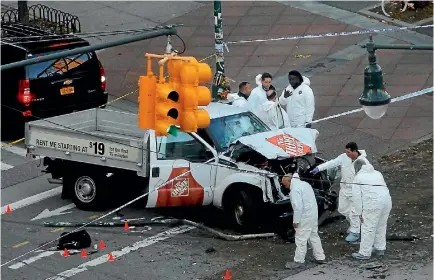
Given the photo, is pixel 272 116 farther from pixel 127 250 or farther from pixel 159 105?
pixel 159 105

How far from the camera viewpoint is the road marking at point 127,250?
14516 mm

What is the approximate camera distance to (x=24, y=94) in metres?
19.8

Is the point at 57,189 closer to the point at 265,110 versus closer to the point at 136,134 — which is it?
the point at 136,134

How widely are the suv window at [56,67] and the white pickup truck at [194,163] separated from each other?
3.09 m

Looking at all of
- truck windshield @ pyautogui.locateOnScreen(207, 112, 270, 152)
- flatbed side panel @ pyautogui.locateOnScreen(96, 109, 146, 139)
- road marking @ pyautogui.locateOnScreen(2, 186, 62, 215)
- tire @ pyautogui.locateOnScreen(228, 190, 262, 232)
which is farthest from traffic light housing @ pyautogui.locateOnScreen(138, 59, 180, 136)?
road marking @ pyautogui.locateOnScreen(2, 186, 62, 215)

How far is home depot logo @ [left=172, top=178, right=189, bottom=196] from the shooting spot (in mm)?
15797

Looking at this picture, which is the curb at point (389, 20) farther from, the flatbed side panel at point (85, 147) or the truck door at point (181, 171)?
the flatbed side panel at point (85, 147)

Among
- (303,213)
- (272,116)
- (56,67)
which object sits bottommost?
(303,213)

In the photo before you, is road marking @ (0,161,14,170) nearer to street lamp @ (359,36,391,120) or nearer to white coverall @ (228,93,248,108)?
white coverall @ (228,93,248,108)

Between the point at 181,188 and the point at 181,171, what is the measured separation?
0.84 ft

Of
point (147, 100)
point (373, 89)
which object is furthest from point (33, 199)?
point (373, 89)

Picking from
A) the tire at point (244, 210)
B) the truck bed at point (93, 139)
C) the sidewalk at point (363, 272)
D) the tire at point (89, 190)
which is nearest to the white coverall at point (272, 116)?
the truck bed at point (93, 139)

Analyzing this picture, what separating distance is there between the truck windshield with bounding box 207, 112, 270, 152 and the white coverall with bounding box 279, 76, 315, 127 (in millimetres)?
1432

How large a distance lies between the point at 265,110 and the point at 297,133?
5.87ft
